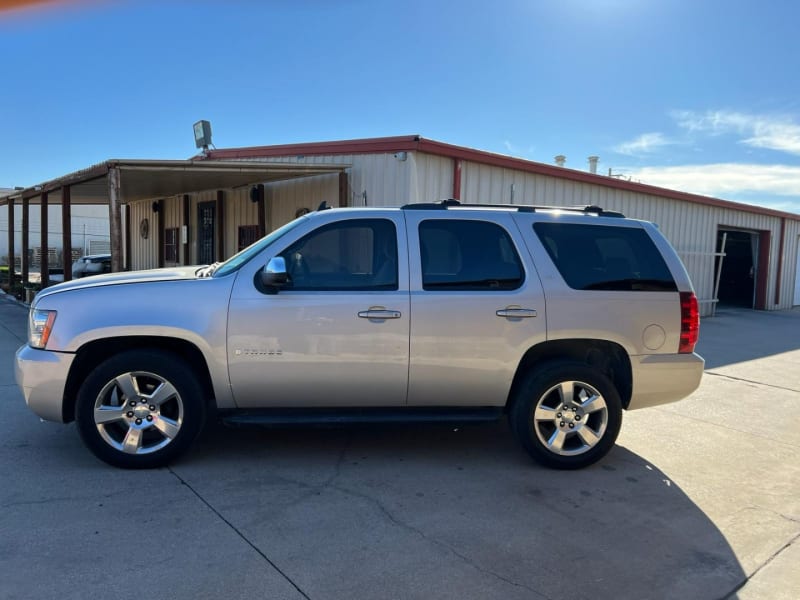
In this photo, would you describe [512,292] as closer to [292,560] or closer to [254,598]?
[292,560]

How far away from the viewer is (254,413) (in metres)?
4.35

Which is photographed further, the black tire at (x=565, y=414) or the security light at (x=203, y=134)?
the security light at (x=203, y=134)

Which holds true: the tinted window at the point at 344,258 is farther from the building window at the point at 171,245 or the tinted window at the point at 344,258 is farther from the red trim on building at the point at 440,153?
the building window at the point at 171,245

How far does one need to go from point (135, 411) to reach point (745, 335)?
40.6 feet

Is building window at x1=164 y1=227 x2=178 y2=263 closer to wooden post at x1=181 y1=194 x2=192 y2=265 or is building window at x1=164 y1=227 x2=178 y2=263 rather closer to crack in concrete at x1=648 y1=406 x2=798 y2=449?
wooden post at x1=181 y1=194 x2=192 y2=265

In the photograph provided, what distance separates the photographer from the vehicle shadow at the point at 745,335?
33.3 feet

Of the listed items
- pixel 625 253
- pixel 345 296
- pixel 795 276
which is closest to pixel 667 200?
pixel 795 276

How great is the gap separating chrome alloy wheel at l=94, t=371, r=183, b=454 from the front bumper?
0.92 feet

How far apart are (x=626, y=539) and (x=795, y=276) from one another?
20510mm

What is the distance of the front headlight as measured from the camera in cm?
A: 418

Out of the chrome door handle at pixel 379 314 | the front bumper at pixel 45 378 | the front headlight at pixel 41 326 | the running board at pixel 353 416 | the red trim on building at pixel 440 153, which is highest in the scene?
the red trim on building at pixel 440 153

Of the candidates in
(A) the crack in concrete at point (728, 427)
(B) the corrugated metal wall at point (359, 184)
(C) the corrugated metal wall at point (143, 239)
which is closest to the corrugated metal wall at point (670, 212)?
(B) the corrugated metal wall at point (359, 184)

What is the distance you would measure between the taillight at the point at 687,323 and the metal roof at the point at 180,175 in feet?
22.9

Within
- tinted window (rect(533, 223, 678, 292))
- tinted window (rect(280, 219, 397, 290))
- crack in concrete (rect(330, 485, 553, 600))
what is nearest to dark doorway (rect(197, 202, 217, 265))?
tinted window (rect(280, 219, 397, 290))
